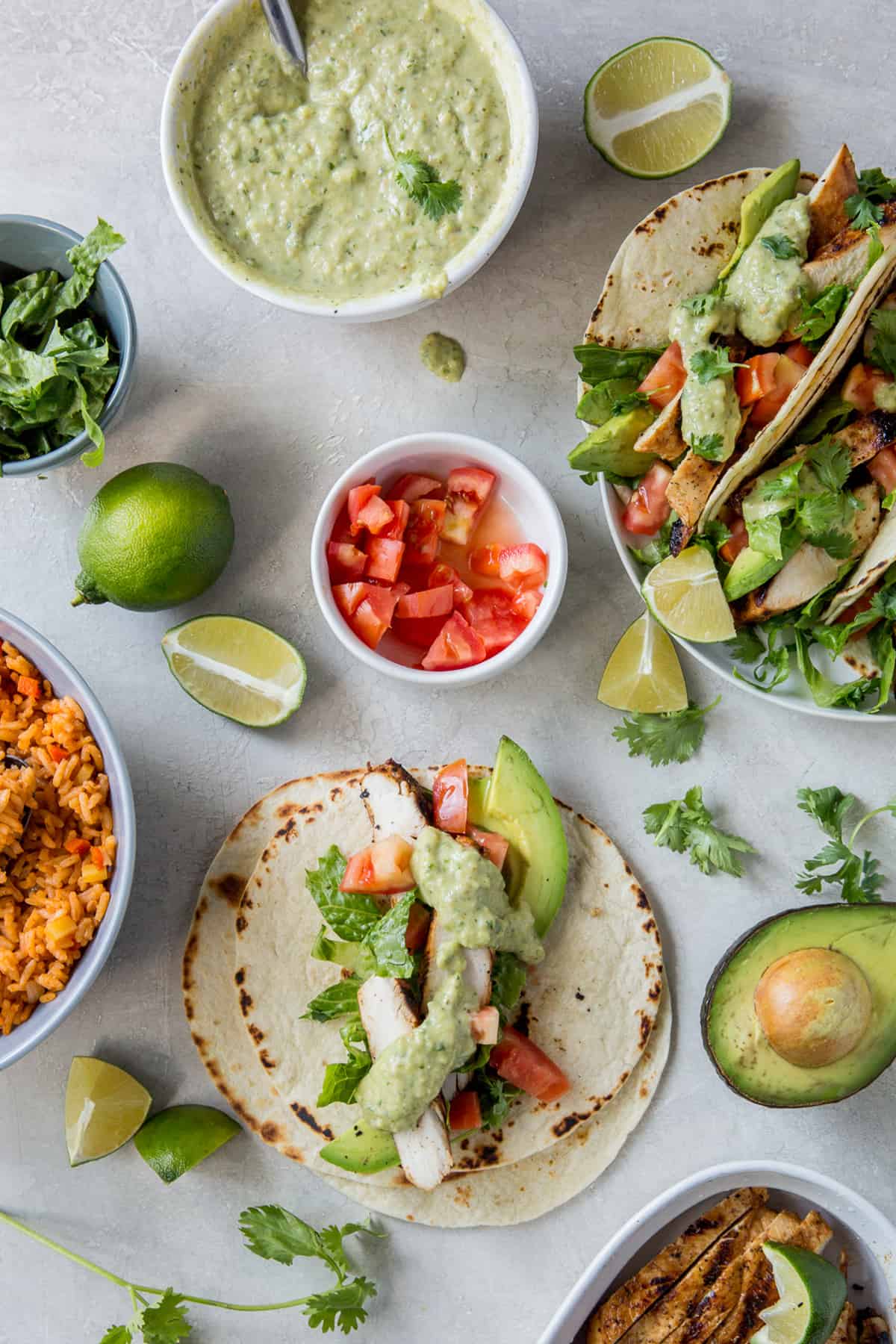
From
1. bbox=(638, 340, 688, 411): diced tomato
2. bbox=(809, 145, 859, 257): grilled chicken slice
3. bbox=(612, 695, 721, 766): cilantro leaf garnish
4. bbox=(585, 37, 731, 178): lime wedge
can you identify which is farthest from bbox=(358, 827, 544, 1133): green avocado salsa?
bbox=(585, 37, 731, 178): lime wedge

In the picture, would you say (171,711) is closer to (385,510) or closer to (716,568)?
(385,510)

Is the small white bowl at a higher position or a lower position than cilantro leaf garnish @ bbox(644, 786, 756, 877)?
higher

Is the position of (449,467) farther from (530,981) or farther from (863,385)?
(530,981)

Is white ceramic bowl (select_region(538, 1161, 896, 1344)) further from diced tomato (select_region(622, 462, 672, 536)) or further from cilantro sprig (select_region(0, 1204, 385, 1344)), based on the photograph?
diced tomato (select_region(622, 462, 672, 536))

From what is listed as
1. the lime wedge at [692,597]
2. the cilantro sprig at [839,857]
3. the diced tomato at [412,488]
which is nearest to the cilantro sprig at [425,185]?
the diced tomato at [412,488]

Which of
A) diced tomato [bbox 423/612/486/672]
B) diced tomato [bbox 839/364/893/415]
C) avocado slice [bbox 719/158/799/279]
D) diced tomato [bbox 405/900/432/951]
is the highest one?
avocado slice [bbox 719/158/799/279]

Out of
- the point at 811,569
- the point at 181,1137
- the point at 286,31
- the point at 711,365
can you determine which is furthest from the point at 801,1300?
the point at 286,31
